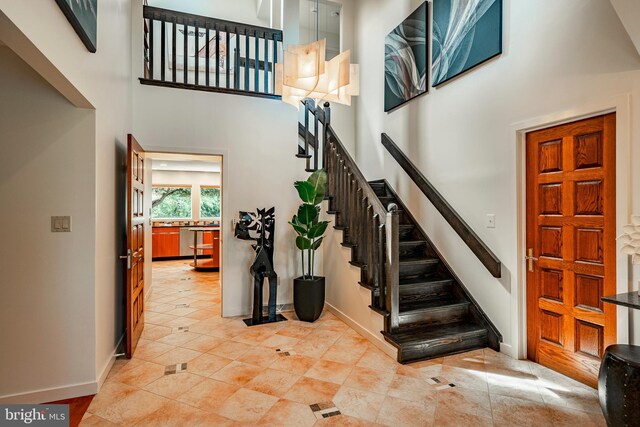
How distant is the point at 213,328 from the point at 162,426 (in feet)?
5.95

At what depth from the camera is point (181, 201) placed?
10.1m

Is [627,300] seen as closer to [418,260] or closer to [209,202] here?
[418,260]

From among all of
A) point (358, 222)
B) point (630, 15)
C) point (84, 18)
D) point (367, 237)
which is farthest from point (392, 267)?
point (84, 18)

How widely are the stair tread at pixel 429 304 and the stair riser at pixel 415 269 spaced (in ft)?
1.13

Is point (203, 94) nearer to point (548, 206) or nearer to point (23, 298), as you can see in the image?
point (23, 298)

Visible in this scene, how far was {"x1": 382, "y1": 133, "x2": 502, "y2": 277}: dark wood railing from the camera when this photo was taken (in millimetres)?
3182

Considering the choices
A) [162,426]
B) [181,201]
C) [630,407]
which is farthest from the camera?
[181,201]

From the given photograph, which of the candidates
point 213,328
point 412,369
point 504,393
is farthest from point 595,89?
point 213,328

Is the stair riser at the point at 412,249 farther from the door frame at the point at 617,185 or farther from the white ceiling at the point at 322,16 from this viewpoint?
the white ceiling at the point at 322,16

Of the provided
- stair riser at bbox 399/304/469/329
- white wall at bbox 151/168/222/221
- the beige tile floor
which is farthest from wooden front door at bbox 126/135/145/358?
white wall at bbox 151/168/222/221

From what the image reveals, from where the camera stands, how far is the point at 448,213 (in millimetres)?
3705

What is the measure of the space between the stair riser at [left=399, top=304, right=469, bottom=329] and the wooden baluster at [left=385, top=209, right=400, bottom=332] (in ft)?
0.45

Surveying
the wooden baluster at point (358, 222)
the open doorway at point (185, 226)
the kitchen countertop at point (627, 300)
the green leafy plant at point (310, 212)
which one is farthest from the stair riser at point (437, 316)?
the open doorway at point (185, 226)

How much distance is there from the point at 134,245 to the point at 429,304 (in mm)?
3026
